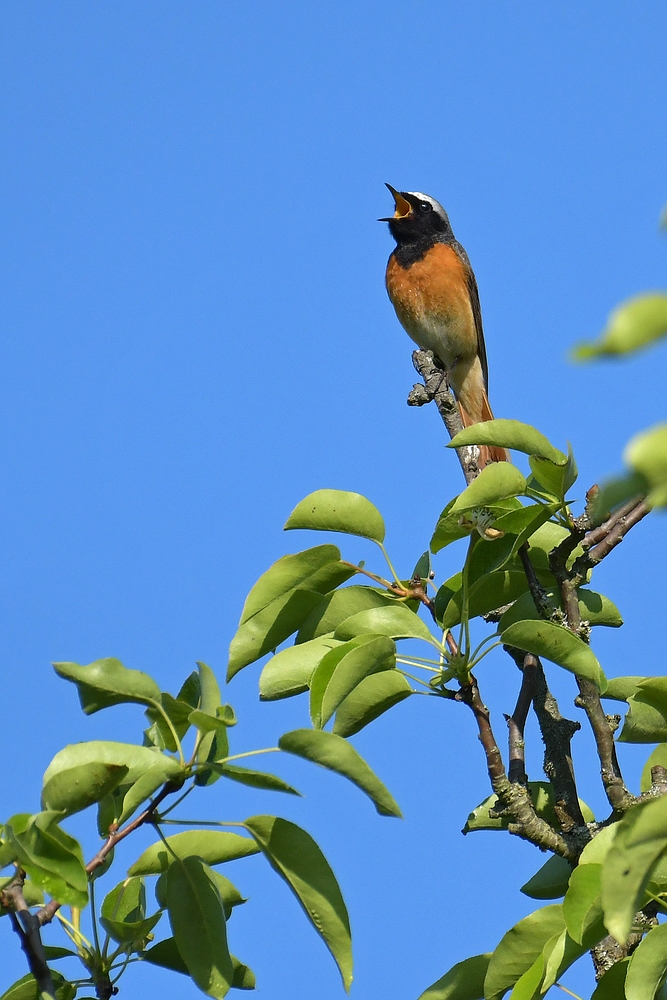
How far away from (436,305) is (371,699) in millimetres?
6551

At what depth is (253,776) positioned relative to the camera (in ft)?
6.68

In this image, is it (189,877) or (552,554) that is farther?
(552,554)

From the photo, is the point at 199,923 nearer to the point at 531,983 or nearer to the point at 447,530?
the point at 531,983

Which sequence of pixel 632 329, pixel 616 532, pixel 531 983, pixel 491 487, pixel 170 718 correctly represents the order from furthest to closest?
1. pixel 616 532
2. pixel 491 487
3. pixel 170 718
4. pixel 531 983
5. pixel 632 329

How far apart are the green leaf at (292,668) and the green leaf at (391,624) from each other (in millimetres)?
89

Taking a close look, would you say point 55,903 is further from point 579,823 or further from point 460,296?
point 460,296

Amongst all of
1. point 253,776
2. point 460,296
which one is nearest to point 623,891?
point 253,776

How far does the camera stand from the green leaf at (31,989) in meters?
2.36

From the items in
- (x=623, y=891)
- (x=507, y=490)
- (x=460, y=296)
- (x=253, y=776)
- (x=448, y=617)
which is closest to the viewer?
(x=623, y=891)

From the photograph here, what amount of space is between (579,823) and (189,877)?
3.40 feet

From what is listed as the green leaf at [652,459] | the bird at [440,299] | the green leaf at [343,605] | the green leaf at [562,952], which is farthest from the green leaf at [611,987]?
the bird at [440,299]

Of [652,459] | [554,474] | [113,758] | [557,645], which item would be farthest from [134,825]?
[652,459]

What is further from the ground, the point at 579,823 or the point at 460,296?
the point at 460,296

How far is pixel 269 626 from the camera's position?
2.71 metres
